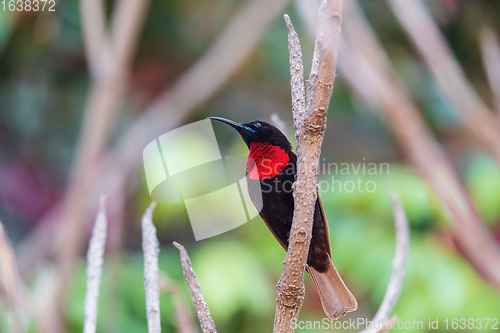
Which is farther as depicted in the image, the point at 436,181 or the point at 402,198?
the point at 402,198

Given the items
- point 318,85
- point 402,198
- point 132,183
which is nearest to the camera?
point 318,85

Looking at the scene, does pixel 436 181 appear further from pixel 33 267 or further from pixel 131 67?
pixel 131 67

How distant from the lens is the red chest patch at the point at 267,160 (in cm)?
221

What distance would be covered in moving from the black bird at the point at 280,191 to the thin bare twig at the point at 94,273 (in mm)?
643

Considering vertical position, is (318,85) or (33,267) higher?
(318,85)

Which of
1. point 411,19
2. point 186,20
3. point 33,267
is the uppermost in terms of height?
point 186,20

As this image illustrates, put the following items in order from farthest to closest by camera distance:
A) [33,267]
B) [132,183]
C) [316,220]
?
[132,183]
[33,267]
[316,220]

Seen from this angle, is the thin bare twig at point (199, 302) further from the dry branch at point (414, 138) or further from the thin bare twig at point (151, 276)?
the dry branch at point (414, 138)

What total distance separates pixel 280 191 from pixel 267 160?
13 cm

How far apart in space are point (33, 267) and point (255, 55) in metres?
2.60

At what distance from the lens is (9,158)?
5297 millimetres

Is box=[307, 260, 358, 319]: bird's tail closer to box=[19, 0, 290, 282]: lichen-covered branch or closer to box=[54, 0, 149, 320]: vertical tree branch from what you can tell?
box=[54, 0, 149, 320]: vertical tree branch

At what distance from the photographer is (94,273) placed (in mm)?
1737

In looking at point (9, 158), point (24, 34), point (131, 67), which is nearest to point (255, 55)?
point (131, 67)
